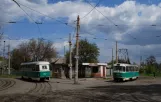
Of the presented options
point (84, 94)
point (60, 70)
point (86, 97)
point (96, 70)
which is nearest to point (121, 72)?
point (96, 70)

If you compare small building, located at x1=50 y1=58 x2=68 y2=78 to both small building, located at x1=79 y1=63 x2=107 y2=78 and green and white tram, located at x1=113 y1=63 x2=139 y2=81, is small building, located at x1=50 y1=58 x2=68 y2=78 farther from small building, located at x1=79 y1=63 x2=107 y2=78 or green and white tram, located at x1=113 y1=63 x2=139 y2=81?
green and white tram, located at x1=113 y1=63 x2=139 y2=81

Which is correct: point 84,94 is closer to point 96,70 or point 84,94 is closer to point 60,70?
point 60,70

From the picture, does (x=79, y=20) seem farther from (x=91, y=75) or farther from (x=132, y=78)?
(x=91, y=75)

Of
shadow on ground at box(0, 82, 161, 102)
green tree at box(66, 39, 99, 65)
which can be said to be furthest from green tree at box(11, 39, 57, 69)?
shadow on ground at box(0, 82, 161, 102)

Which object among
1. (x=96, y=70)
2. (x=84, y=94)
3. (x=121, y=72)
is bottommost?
(x=84, y=94)

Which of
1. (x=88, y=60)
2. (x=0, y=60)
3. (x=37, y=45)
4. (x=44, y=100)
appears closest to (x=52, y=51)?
(x=37, y=45)

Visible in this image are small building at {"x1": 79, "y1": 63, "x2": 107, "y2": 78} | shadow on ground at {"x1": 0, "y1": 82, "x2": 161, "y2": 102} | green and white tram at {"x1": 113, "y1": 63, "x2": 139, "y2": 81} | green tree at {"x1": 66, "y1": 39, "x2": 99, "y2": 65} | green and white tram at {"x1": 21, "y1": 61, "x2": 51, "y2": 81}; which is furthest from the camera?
green tree at {"x1": 66, "y1": 39, "x2": 99, "y2": 65}

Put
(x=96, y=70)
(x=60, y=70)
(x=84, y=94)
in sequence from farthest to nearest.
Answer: (x=96, y=70), (x=60, y=70), (x=84, y=94)

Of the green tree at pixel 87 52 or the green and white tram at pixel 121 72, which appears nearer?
the green and white tram at pixel 121 72

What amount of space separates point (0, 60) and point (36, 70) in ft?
250

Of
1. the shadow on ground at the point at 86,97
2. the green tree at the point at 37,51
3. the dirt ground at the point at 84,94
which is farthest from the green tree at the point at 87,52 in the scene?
the shadow on ground at the point at 86,97

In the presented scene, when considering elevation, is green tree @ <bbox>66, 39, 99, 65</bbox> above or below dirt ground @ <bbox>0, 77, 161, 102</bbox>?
above

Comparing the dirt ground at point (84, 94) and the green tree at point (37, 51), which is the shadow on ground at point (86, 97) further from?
the green tree at point (37, 51)

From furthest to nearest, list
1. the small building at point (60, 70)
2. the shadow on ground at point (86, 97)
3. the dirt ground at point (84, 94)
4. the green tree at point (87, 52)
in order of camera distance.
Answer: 1. the green tree at point (87, 52)
2. the small building at point (60, 70)
3. the dirt ground at point (84, 94)
4. the shadow on ground at point (86, 97)
